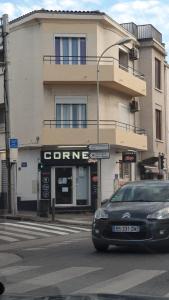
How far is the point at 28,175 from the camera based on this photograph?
106 ft

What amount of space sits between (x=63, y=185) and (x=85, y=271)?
2249cm

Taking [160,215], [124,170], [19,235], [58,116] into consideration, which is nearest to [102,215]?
[160,215]

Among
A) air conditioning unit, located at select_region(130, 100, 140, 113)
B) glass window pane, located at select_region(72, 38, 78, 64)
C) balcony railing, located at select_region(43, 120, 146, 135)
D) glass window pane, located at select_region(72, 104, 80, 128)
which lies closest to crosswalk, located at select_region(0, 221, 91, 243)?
balcony railing, located at select_region(43, 120, 146, 135)

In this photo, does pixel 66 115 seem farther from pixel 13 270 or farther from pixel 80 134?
pixel 13 270

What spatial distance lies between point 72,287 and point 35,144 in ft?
77.1

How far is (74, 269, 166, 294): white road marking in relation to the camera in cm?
805

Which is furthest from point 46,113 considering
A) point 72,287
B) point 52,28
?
point 72,287

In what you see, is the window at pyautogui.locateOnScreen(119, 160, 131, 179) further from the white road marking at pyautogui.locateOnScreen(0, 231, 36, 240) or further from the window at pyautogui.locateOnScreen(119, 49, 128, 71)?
the white road marking at pyautogui.locateOnScreen(0, 231, 36, 240)

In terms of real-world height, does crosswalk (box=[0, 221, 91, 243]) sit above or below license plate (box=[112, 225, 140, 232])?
below

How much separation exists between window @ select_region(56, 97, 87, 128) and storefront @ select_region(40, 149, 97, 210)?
5.03ft

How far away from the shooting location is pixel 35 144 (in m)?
31.6

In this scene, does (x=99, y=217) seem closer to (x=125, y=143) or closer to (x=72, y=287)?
(x=72, y=287)

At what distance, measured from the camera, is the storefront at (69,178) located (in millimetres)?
32031

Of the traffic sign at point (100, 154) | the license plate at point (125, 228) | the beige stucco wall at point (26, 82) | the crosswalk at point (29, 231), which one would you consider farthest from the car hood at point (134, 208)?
the beige stucco wall at point (26, 82)
